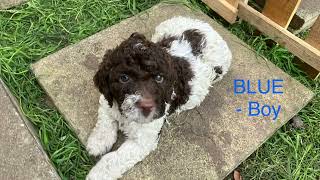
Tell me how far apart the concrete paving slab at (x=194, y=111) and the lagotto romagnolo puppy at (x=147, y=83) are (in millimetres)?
167

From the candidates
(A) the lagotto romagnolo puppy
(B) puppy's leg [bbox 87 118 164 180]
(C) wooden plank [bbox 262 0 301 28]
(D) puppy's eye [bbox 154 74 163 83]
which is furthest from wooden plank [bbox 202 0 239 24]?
(D) puppy's eye [bbox 154 74 163 83]

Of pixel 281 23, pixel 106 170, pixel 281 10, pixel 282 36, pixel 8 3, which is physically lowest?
pixel 106 170

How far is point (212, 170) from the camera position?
131 inches

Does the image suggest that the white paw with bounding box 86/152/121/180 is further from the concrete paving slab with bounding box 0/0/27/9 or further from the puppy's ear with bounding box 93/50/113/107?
the concrete paving slab with bounding box 0/0/27/9

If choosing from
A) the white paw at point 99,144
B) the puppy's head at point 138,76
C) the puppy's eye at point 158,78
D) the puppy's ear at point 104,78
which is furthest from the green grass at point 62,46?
the puppy's eye at point 158,78

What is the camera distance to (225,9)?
443 cm

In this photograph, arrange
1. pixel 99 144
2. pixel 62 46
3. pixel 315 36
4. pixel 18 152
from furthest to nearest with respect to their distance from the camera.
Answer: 1. pixel 62 46
2. pixel 315 36
3. pixel 99 144
4. pixel 18 152

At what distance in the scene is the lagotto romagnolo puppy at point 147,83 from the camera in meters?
2.58

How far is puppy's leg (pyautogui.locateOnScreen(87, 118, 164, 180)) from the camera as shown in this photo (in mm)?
3061

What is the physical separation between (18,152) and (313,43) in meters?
3.06

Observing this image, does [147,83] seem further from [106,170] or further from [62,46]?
[62,46]

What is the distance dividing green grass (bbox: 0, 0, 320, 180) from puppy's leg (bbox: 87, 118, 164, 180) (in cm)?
30

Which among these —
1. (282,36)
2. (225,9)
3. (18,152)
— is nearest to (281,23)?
(282,36)

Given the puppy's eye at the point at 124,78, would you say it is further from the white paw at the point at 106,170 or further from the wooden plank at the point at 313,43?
the wooden plank at the point at 313,43
